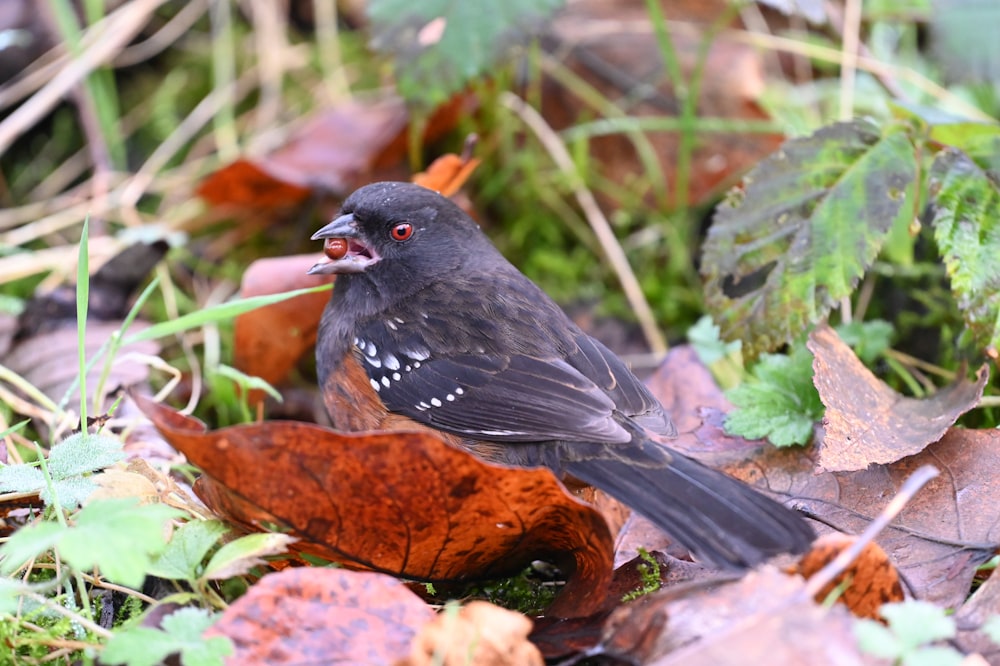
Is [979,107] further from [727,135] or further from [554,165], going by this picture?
[554,165]

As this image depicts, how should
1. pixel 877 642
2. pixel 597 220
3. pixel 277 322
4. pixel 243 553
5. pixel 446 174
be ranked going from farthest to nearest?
pixel 597 220 < pixel 446 174 < pixel 277 322 < pixel 243 553 < pixel 877 642

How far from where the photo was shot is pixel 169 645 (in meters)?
1.65

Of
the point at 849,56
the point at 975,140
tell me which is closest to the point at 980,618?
the point at 975,140

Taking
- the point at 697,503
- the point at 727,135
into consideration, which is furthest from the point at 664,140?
the point at 697,503

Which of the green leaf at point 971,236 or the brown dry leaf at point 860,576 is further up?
the green leaf at point 971,236

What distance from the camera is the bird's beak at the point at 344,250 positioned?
9.49ft

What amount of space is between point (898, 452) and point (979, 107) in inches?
92.6

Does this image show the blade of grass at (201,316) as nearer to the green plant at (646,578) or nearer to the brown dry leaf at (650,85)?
the green plant at (646,578)

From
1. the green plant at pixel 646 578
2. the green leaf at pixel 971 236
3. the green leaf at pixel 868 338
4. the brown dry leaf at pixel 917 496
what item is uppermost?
the green leaf at pixel 971 236

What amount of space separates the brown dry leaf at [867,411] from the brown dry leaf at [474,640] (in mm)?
892

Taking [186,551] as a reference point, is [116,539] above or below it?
above

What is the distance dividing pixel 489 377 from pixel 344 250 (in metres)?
0.72

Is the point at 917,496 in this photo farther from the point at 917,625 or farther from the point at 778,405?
the point at 917,625

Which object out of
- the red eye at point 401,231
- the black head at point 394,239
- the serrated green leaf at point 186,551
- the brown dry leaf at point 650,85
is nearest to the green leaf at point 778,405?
the black head at point 394,239
